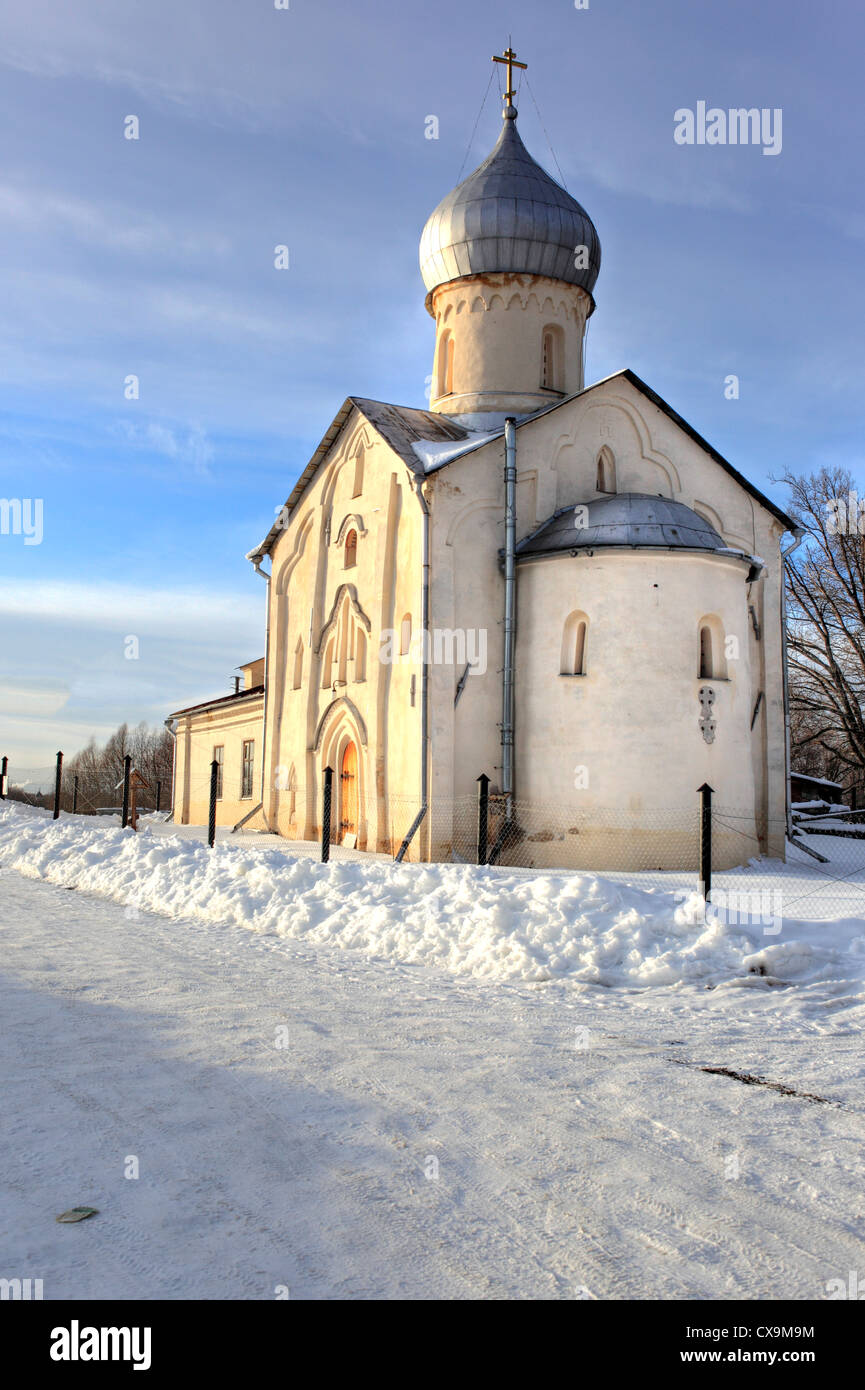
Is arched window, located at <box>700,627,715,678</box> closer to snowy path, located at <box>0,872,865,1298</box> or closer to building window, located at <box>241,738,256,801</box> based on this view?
snowy path, located at <box>0,872,865,1298</box>

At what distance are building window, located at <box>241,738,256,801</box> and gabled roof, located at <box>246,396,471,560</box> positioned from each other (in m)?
7.71

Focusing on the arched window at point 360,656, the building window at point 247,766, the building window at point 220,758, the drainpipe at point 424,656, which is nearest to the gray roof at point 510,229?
the drainpipe at point 424,656

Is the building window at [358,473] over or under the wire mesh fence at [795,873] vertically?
over

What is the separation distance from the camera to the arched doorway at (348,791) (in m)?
19.9

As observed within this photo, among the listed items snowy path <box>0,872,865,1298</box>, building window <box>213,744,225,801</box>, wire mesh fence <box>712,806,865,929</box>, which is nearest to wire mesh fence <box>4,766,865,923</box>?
wire mesh fence <box>712,806,865,929</box>

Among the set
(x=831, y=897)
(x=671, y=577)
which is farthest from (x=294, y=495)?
(x=831, y=897)

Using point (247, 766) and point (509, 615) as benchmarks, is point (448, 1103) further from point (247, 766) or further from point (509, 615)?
point (247, 766)

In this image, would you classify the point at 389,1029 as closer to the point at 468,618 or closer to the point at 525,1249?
the point at 525,1249

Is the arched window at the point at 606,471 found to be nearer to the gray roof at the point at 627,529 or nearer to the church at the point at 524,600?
the church at the point at 524,600

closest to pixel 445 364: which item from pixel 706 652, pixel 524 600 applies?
pixel 524 600

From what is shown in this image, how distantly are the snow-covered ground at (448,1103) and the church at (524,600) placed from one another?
6500 mm

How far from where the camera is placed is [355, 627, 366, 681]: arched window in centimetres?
1958

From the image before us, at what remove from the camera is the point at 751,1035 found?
671 centimetres
